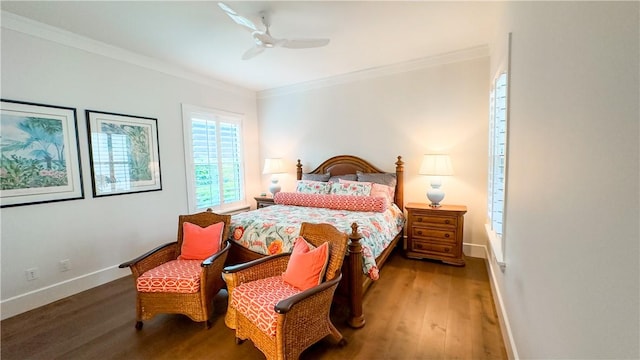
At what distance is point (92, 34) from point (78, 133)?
1043 mm

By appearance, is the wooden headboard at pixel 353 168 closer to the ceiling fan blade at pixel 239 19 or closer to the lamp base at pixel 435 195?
the lamp base at pixel 435 195

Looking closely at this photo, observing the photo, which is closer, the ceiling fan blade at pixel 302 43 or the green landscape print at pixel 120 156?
the ceiling fan blade at pixel 302 43

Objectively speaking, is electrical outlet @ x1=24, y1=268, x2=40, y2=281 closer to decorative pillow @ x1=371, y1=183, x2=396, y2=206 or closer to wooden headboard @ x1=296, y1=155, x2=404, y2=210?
wooden headboard @ x1=296, y1=155, x2=404, y2=210

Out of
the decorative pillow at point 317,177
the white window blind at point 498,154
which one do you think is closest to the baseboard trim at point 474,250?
the white window blind at point 498,154

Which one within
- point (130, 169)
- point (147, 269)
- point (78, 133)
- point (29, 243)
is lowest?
point (147, 269)

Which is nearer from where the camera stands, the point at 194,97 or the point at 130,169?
the point at 130,169

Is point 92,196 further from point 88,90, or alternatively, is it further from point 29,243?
point 88,90

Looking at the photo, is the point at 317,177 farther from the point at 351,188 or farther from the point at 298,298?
the point at 298,298

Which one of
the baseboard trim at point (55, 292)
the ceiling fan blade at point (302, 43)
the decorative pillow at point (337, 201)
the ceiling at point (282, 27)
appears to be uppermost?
the ceiling at point (282, 27)

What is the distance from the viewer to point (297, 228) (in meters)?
2.49

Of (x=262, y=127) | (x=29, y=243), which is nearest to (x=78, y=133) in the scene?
(x=29, y=243)

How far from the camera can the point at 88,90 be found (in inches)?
114

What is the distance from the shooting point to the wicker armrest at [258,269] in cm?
195

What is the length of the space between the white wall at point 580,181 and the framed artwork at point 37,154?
390 cm
